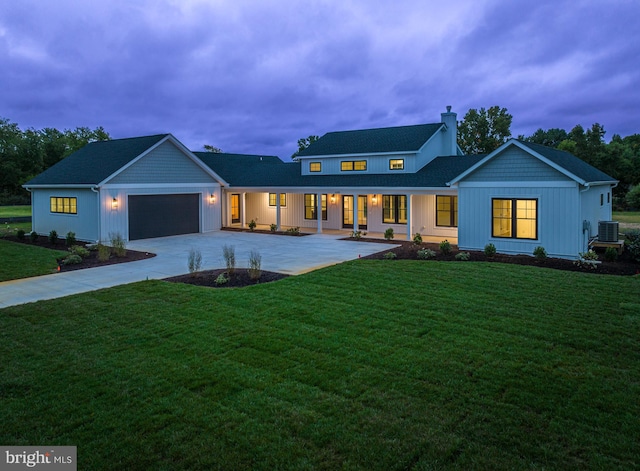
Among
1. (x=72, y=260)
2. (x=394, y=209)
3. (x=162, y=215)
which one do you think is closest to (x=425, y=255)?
(x=394, y=209)

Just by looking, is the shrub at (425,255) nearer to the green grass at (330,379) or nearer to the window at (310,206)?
the green grass at (330,379)

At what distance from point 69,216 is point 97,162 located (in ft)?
9.98

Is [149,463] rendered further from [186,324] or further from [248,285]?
[248,285]

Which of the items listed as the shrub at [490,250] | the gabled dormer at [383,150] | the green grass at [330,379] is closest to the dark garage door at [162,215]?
the gabled dormer at [383,150]

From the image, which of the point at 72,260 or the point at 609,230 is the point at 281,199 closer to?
the point at 72,260

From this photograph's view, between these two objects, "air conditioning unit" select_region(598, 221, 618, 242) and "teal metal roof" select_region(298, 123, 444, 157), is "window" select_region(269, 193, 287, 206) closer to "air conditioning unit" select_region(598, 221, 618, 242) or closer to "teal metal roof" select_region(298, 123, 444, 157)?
"teal metal roof" select_region(298, 123, 444, 157)

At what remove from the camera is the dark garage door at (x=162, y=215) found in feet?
73.6

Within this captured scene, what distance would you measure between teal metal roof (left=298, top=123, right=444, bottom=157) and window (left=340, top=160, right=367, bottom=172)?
1.71ft

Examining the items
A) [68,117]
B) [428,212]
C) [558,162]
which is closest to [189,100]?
[68,117]

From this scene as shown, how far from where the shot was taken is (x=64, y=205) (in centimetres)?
2288

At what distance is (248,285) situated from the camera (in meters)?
11.5

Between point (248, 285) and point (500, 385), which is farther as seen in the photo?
point (248, 285)

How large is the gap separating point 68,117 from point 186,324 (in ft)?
198

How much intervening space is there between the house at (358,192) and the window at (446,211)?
1.9 inches
